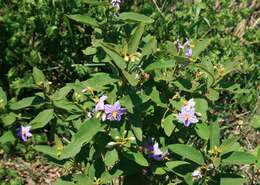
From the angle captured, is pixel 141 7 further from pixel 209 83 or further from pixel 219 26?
pixel 209 83

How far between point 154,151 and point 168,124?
5.6 inches

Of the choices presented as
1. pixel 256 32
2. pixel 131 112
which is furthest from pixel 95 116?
pixel 256 32

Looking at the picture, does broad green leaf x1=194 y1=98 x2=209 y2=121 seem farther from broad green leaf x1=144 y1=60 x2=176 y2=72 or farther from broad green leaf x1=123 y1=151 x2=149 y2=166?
broad green leaf x1=123 y1=151 x2=149 y2=166

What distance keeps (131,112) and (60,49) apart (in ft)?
4.90

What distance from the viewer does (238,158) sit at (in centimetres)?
201

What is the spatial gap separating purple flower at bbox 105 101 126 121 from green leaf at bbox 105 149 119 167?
14cm

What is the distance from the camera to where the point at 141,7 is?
11.7ft

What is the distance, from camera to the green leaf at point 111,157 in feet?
6.47

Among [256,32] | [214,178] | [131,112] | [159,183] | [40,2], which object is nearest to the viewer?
[131,112]

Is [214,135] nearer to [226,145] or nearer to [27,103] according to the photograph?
[226,145]

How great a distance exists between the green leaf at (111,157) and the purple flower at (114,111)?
136 mm

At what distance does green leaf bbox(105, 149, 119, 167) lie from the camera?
197 cm

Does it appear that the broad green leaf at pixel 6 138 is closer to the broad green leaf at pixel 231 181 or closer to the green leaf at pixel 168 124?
the green leaf at pixel 168 124

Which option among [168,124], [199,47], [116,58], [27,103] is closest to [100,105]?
[116,58]
